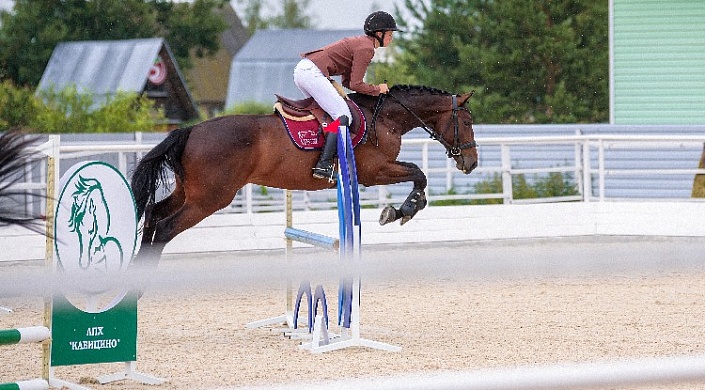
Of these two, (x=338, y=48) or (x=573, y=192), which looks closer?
(x=338, y=48)

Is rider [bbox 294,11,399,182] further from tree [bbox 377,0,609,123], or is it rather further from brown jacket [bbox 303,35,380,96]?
tree [bbox 377,0,609,123]

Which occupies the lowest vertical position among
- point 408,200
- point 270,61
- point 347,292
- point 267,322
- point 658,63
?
point 267,322

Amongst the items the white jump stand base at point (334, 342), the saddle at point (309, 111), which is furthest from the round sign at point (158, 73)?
the white jump stand base at point (334, 342)

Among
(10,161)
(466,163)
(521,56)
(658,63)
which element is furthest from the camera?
(521,56)

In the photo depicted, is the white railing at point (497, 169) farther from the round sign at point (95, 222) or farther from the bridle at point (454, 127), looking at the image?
the round sign at point (95, 222)

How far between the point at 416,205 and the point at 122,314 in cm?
269

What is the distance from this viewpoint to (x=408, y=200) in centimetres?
745

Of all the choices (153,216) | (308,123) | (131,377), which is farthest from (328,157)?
(131,377)

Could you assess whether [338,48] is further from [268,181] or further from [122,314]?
[122,314]

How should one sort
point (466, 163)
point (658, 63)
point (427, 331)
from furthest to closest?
1. point (658, 63)
2. point (466, 163)
3. point (427, 331)

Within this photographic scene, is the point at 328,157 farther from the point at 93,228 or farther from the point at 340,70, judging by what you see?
the point at 93,228

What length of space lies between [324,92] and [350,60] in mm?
267

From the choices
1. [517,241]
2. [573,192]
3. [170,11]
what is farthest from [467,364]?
[170,11]

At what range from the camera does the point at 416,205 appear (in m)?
7.50
